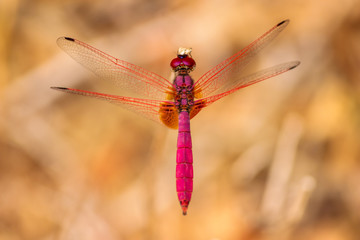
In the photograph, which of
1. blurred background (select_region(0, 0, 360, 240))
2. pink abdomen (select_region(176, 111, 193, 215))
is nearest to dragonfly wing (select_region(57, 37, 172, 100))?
pink abdomen (select_region(176, 111, 193, 215))

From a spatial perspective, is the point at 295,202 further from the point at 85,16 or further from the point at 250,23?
the point at 85,16

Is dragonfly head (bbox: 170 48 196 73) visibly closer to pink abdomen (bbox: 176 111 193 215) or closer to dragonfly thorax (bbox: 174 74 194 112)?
dragonfly thorax (bbox: 174 74 194 112)

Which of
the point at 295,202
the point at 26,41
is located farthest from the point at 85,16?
the point at 295,202

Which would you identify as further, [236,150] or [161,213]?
[236,150]

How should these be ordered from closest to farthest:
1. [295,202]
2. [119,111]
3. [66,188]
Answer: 1. [295,202]
2. [66,188]
3. [119,111]

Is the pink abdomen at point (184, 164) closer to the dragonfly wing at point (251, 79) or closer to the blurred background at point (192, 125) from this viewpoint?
the dragonfly wing at point (251, 79)

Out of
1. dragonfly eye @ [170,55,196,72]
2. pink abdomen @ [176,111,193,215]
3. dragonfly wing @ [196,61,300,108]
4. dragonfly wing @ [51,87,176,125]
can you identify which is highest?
dragonfly eye @ [170,55,196,72]

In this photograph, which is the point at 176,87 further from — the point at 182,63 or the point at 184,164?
the point at 184,164
